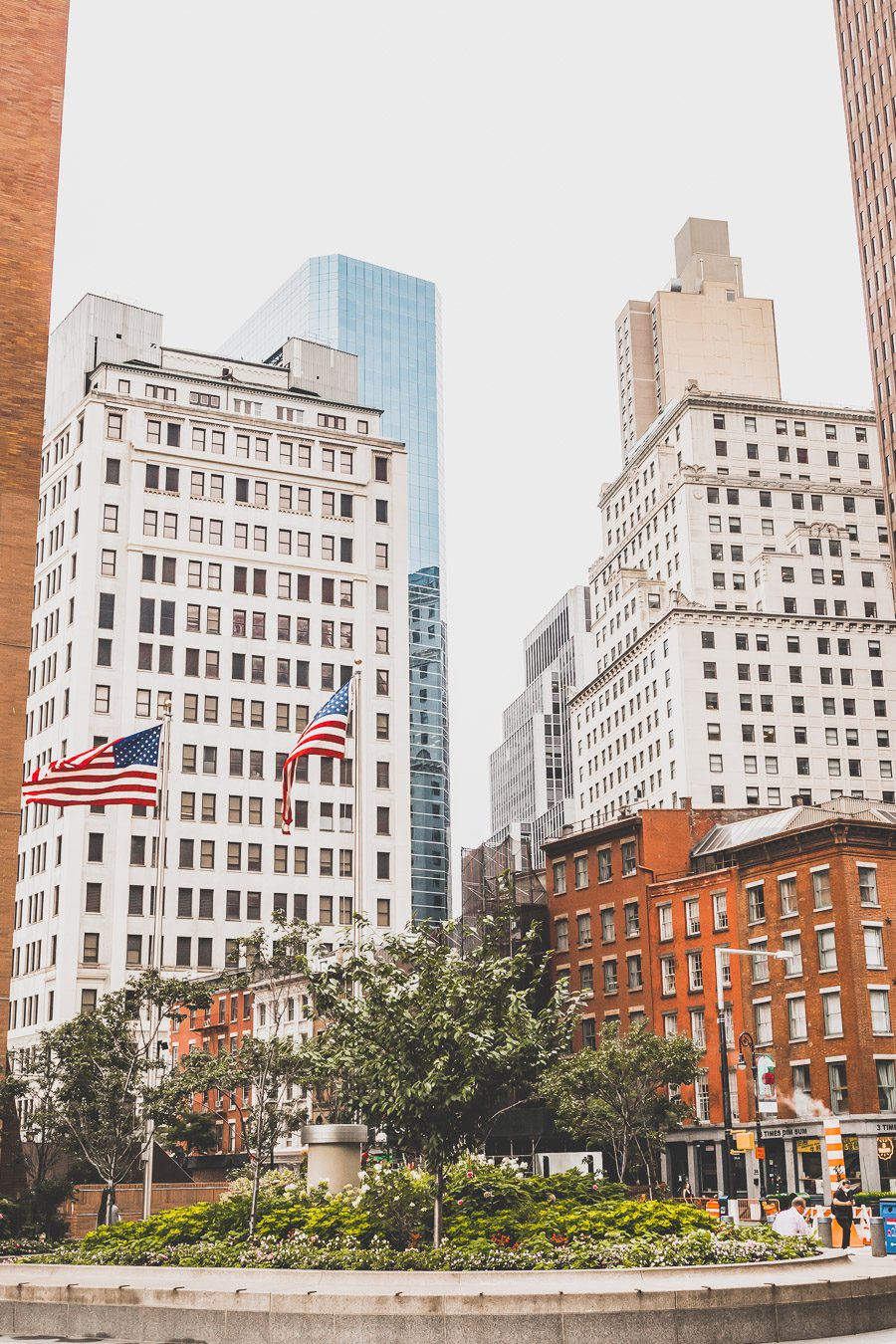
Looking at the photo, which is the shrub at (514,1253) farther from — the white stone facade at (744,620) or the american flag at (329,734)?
the white stone facade at (744,620)

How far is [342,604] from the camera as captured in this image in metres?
114

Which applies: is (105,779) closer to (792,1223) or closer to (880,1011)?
(792,1223)

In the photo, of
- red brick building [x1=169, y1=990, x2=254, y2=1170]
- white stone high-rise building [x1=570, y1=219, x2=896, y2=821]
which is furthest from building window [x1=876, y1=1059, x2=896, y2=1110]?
white stone high-rise building [x1=570, y1=219, x2=896, y2=821]

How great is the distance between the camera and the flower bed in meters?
24.7

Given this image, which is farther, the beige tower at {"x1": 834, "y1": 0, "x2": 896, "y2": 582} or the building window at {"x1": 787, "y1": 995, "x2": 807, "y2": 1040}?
the beige tower at {"x1": 834, "y1": 0, "x2": 896, "y2": 582}

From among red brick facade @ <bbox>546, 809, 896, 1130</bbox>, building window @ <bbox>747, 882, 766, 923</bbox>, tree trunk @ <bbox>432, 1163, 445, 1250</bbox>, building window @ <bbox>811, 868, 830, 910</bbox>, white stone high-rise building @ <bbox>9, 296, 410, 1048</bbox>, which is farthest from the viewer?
white stone high-rise building @ <bbox>9, 296, 410, 1048</bbox>

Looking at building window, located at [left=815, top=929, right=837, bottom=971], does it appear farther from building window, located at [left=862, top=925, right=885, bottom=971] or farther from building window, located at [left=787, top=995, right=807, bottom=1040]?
building window, located at [left=787, top=995, right=807, bottom=1040]

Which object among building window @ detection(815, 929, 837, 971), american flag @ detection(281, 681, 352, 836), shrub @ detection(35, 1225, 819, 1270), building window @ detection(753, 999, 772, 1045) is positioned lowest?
shrub @ detection(35, 1225, 819, 1270)

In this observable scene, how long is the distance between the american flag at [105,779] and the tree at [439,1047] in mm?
12423

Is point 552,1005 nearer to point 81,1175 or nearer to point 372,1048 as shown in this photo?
point 372,1048

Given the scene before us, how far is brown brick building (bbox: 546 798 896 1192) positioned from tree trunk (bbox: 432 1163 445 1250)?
32.5 metres

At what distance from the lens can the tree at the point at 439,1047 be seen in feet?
90.5

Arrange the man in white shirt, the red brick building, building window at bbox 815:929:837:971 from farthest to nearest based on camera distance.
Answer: the red brick building
building window at bbox 815:929:837:971
the man in white shirt

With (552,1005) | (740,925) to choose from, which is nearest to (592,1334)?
(552,1005)
